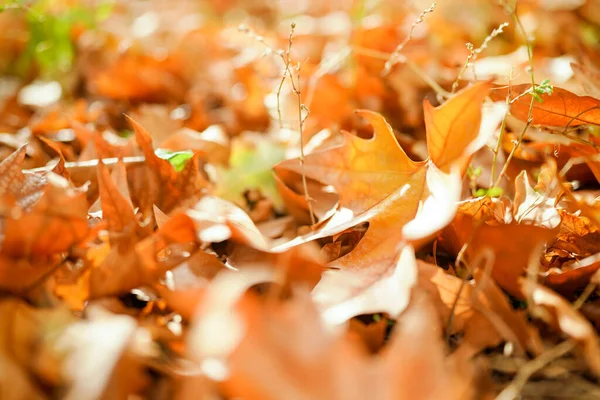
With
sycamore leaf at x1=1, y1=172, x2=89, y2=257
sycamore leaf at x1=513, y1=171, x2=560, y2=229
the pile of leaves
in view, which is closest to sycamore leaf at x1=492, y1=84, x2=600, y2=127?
the pile of leaves

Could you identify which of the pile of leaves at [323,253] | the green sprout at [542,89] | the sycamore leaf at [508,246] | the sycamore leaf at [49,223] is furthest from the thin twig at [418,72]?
the sycamore leaf at [49,223]

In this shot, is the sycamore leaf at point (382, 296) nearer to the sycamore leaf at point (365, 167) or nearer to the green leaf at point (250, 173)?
the sycamore leaf at point (365, 167)

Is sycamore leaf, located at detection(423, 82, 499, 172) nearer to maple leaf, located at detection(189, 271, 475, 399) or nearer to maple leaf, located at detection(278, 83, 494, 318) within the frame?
maple leaf, located at detection(278, 83, 494, 318)

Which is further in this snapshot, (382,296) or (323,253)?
(323,253)

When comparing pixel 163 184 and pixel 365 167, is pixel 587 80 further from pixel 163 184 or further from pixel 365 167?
pixel 163 184

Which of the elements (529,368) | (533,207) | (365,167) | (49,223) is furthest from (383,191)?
(49,223)
